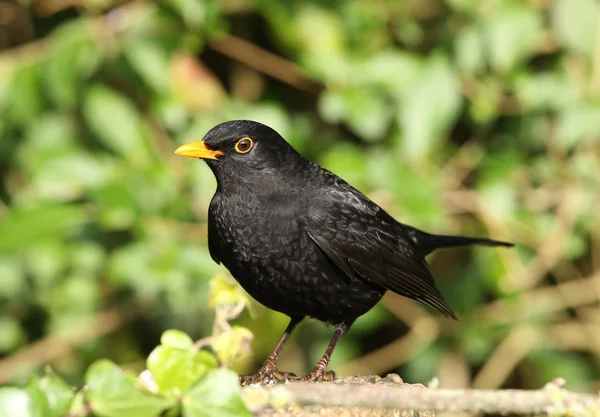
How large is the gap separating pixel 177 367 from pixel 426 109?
12.2ft

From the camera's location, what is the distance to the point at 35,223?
5145 mm

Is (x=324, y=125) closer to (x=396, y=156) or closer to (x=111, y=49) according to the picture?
(x=396, y=156)

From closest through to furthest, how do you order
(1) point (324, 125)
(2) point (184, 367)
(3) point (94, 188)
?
(2) point (184, 367) → (3) point (94, 188) → (1) point (324, 125)

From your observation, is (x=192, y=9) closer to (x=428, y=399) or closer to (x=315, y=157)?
(x=315, y=157)

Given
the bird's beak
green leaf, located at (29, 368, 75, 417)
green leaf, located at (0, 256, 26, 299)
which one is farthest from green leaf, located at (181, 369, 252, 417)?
green leaf, located at (0, 256, 26, 299)

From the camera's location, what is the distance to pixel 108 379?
1858 millimetres

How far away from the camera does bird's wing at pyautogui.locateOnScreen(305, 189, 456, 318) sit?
384 centimetres

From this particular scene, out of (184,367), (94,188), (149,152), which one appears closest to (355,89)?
(149,152)

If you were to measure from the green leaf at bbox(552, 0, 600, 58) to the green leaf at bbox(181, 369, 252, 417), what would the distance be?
4.39m

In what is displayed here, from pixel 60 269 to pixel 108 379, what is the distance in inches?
159

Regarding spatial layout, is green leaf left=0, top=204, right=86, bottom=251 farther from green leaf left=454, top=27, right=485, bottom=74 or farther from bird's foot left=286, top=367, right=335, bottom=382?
green leaf left=454, top=27, right=485, bottom=74

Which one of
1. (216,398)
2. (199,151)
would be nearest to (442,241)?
(199,151)

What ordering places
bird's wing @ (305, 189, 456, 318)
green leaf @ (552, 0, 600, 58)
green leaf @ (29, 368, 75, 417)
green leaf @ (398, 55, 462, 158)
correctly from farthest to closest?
green leaf @ (552, 0, 600, 58)
green leaf @ (398, 55, 462, 158)
bird's wing @ (305, 189, 456, 318)
green leaf @ (29, 368, 75, 417)

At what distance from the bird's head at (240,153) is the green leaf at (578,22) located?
2.55m
